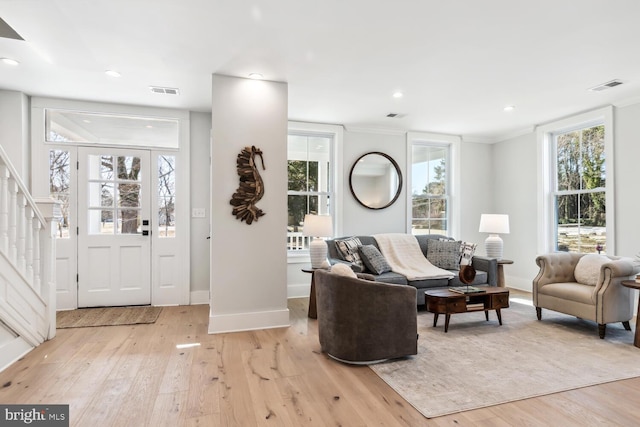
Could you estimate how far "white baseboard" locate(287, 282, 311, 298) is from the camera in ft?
16.3

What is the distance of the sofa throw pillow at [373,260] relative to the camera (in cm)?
428

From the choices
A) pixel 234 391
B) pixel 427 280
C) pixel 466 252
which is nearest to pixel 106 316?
pixel 234 391

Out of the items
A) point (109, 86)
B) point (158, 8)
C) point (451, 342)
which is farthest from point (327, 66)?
point (451, 342)

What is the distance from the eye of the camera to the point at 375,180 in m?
5.45

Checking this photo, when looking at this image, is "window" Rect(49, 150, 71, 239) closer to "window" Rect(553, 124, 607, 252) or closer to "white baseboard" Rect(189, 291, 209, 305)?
"white baseboard" Rect(189, 291, 209, 305)

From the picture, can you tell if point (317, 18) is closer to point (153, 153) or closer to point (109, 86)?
point (109, 86)

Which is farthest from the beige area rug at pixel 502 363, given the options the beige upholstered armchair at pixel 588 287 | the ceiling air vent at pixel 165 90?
the ceiling air vent at pixel 165 90

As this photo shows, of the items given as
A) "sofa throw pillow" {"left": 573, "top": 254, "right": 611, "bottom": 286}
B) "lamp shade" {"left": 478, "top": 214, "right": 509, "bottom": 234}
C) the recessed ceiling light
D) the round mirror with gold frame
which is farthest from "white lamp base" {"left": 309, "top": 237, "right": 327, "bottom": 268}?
the recessed ceiling light

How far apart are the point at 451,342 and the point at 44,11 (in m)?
4.02

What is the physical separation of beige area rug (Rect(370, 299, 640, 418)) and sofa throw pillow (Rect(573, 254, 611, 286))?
1.51ft

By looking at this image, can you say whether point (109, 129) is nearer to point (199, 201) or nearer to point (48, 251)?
point (199, 201)

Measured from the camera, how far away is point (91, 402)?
214 centimetres

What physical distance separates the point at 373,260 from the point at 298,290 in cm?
129

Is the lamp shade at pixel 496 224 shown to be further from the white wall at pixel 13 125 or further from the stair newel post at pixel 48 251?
the white wall at pixel 13 125
